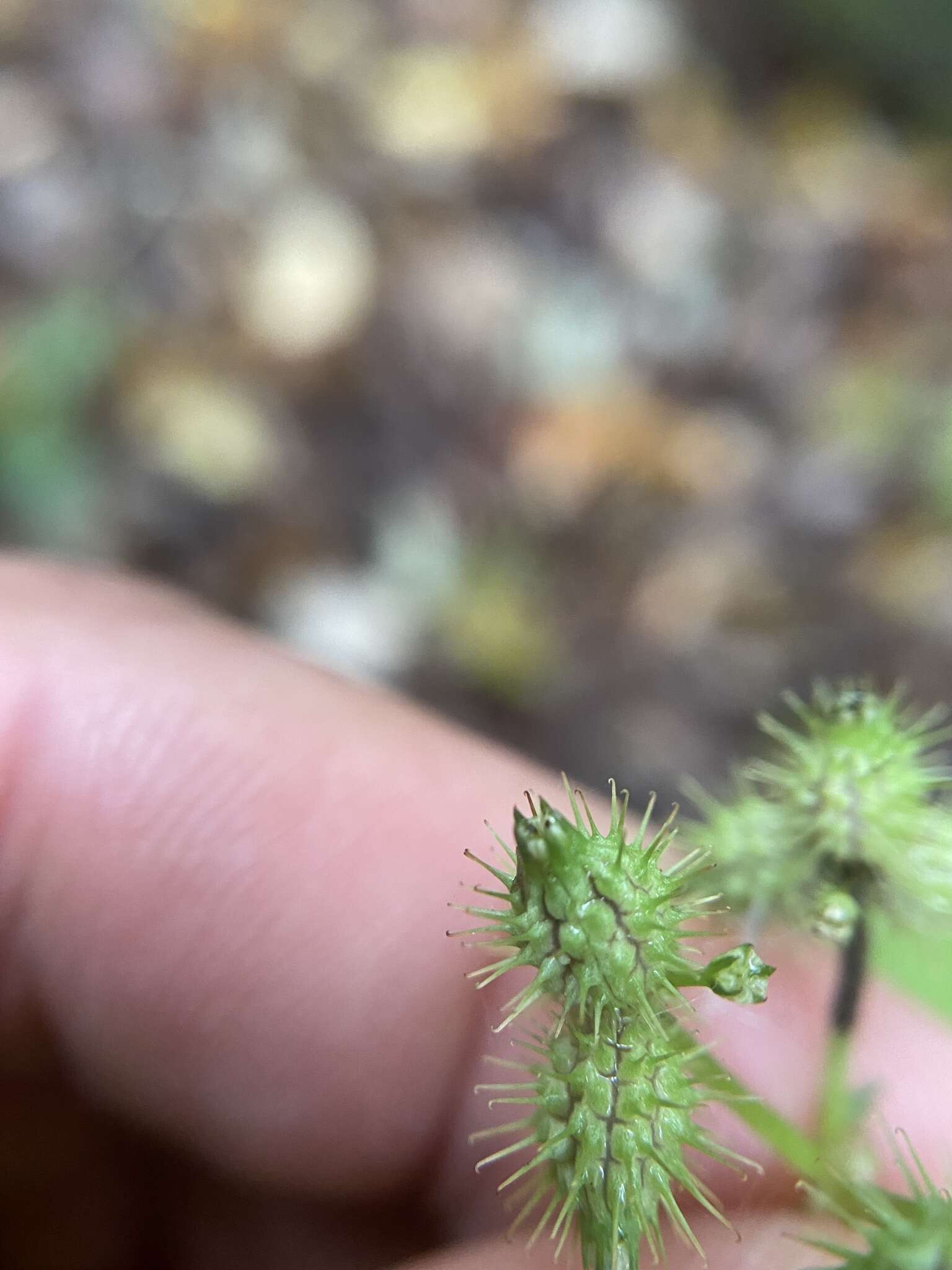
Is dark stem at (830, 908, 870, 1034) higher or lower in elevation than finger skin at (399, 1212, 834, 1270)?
higher

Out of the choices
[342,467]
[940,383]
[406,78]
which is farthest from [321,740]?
[406,78]

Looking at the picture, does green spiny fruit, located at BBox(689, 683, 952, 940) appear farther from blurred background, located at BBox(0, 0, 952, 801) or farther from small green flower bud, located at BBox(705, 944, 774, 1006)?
blurred background, located at BBox(0, 0, 952, 801)

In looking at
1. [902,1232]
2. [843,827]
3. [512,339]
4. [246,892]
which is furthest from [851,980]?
[512,339]

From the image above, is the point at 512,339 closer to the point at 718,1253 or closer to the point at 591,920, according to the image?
the point at 718,1253

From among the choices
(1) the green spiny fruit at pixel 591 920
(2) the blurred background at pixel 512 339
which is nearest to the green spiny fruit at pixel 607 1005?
(1) the green spiny fruit at pixel 591 920

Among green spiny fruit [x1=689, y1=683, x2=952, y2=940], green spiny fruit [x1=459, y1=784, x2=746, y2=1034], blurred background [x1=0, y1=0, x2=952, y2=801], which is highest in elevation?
blurred background [x1=0, y1=0, x2=952, y2=801]

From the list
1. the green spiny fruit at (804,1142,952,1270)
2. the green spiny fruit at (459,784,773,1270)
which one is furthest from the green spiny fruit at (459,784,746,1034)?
the green spiny fruit at (804,1142,952,1270)
